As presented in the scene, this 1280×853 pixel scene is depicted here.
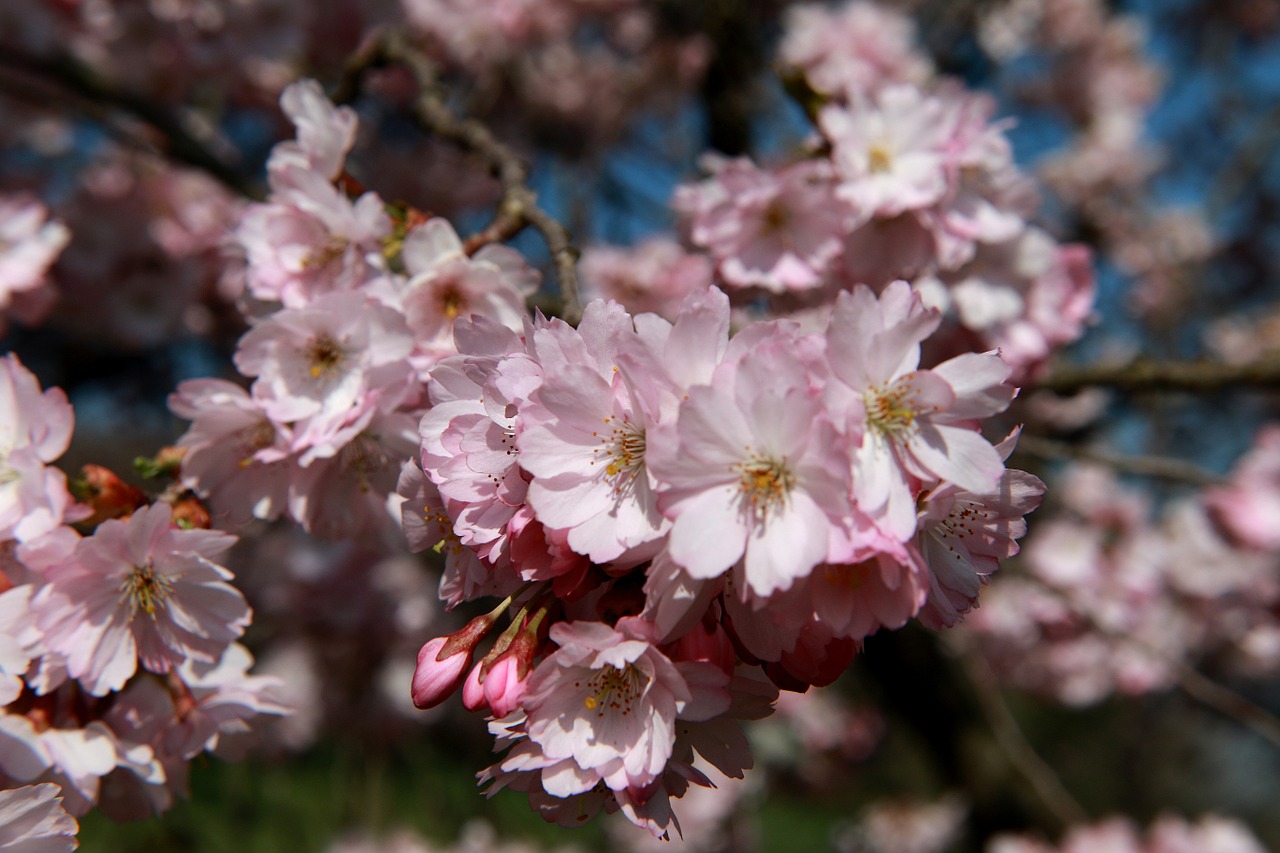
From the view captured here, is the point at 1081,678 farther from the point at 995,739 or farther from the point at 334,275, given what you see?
the point at 334,275

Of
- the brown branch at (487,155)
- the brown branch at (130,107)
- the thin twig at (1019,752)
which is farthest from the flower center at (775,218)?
the thin twig at (1019,752)

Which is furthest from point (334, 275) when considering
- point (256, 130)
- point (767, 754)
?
point (767, 754)

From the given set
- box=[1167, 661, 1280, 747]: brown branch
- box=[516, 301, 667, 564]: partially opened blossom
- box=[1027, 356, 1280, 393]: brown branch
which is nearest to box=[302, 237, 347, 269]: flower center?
box=[516, 301, 667, 564]: partially opened blossom

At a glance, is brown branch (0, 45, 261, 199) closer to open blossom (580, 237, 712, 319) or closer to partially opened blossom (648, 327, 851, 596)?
open blossom (580, 237, 712, 319)

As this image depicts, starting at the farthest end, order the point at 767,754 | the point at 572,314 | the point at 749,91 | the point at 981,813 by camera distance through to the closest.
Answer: the point at 767,754, the point at 749,91, the point at 981,813, the point at 572,314

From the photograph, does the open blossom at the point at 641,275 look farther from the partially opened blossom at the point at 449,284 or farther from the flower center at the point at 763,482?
the flower center at the point at 763,482

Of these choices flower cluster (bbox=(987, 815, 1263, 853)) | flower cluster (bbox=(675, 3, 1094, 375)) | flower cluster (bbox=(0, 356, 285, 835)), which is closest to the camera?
flower cluster (bbox=(0, 356, 285, 835))
